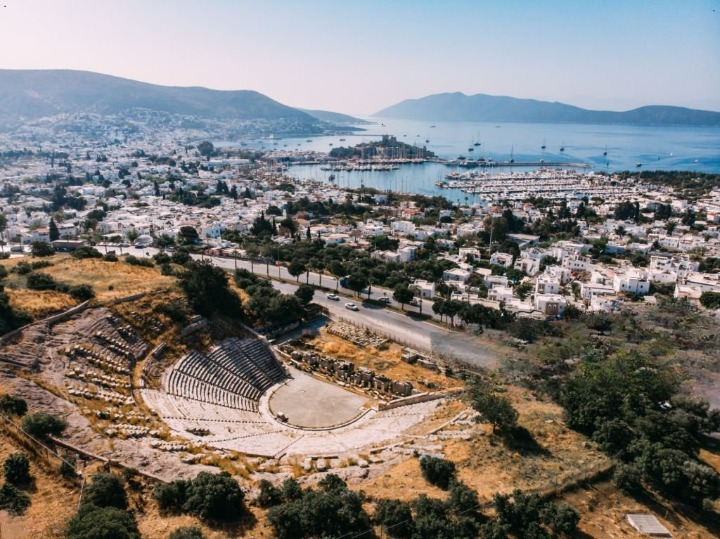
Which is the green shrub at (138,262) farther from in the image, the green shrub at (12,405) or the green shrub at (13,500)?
the green shrub at (13,500)

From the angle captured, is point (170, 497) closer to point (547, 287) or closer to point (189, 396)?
point (189, 396)

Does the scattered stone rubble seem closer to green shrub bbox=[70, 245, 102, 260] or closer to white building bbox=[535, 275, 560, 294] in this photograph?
green shrub bbox=[70, 245, 102, 260]

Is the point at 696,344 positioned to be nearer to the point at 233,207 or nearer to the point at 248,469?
the point at 248,469

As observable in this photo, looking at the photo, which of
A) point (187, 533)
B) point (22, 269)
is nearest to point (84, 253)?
point (22, 269)

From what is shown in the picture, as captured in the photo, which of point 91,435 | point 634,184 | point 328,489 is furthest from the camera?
point 634,184

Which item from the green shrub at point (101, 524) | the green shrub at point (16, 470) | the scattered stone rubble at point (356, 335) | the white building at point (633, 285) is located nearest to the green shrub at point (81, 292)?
the green shrub at point (16, 470)

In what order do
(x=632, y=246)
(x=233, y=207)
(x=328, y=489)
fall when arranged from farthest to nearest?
1. (x=233, y=207)
2. (x=632, y=246)
3. (x=328, y=489)

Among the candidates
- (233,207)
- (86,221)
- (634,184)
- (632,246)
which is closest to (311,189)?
(233,207)
